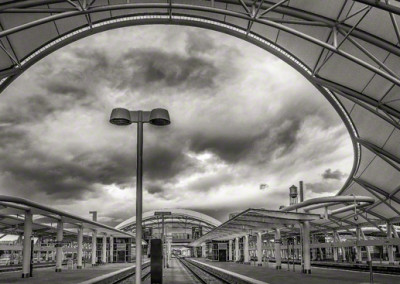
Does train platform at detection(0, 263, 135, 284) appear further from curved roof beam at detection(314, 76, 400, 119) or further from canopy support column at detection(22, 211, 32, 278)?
curved roof beam at detection(314, 76, 400, 119)

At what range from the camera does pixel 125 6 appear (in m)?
17.1

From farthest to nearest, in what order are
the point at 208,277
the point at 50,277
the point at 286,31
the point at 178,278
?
the point at 208,277, the point at 178,278, the point at 50,277, the point at 286,31

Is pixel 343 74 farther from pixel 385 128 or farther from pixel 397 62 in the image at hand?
pixel 385 128

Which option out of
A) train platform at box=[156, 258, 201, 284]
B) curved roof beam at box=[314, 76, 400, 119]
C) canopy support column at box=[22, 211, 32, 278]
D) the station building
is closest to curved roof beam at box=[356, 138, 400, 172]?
curved roof beam at box=[314, 76, 400, 119]

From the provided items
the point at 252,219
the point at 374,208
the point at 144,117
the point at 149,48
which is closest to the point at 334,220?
the point at 374,208

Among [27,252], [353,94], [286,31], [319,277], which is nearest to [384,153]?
[353,94]

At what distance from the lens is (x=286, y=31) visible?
17.2 m

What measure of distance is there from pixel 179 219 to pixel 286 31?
90283mm

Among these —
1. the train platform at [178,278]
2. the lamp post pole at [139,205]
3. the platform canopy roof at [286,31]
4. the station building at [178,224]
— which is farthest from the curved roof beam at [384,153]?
the station building at [178,224]

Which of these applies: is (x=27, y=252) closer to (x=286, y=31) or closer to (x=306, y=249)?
(x=306, y=249)

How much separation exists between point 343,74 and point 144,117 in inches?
703

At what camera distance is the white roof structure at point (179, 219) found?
9285 cm

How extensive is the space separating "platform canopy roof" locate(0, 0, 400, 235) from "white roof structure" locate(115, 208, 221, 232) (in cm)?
6946

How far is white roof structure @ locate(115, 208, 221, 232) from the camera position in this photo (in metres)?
92.8
